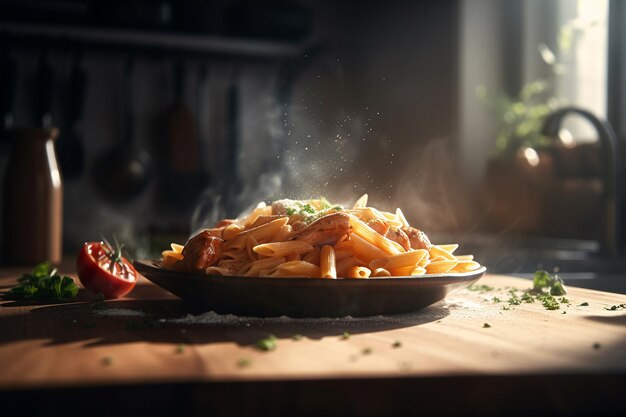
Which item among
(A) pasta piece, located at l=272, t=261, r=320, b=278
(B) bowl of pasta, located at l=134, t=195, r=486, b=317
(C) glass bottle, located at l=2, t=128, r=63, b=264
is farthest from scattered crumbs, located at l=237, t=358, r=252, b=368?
(C) glass bottle, located at l=2, t=128, r=63, b=264

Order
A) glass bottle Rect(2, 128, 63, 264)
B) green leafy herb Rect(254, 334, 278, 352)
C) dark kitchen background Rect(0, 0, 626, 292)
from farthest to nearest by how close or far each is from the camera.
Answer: dark kitchen background Rect(0, 0, 626, 292) < glass bottle Rect(2, 128, 63, 264) < green leafy herb Rect(254, 334, 278, 352)

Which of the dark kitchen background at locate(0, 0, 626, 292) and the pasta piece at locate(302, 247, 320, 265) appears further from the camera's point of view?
the dark kitchen background at locate(0, 0, 626, 292)

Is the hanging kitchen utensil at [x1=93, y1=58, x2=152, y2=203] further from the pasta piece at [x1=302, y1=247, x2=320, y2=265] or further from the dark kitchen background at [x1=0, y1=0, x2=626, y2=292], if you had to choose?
the pasta piece at [x1=302, y1=247, x2=320, y2=265]

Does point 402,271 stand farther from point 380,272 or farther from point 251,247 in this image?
point 251,247

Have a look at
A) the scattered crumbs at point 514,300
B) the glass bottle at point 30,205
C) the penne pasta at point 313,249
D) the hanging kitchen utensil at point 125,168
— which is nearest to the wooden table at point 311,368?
the penne pasta at point 313,249

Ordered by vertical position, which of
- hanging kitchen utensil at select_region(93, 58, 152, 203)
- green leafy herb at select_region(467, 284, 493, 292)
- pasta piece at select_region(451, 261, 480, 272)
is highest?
hanging kitchen utensil at select_region(93, 58, 152, 203)

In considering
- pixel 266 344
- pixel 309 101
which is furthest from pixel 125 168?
pixel 266 344
